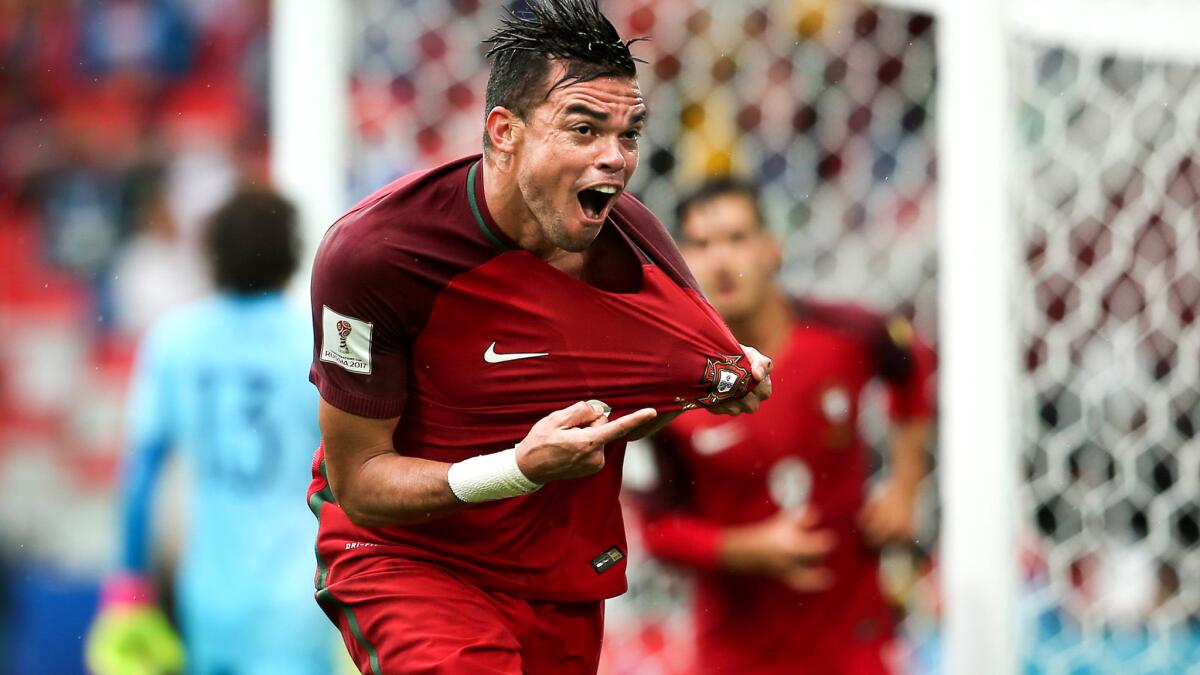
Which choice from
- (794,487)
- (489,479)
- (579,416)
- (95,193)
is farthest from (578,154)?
(95,193)

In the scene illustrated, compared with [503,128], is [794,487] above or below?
below

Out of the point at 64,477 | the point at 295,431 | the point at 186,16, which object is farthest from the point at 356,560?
the point at 186,16

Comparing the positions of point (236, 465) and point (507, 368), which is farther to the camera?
point (236, 465)

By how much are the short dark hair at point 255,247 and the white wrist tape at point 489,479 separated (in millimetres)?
2142

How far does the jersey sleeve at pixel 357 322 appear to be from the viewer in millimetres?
2822

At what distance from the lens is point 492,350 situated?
2.93 metres

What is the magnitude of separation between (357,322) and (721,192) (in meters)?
2.19

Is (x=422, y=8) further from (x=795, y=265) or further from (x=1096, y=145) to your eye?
(x=1096, y=145)

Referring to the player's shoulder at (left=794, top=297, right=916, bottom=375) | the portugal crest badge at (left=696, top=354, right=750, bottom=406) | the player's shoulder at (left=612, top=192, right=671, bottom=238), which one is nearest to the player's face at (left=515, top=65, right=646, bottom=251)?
the player's shoulder at (left=612, top=192, right=671, bottom=238)

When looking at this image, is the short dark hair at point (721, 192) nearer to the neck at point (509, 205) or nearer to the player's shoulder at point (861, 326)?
the player's shoulder at point (861, 326)

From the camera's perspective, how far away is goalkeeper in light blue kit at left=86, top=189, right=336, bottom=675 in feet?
15.5

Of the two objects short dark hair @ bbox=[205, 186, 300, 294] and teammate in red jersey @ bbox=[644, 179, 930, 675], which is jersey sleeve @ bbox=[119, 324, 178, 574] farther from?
teammate in red jersey @ bbox=[644, 179, 930, 675]

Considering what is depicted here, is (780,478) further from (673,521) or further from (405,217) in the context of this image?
(405,217)

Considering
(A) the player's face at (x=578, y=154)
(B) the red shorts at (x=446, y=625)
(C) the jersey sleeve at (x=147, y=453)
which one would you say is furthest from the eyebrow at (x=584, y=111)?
(C) the jersey sleeve at (x=147, y=453)
